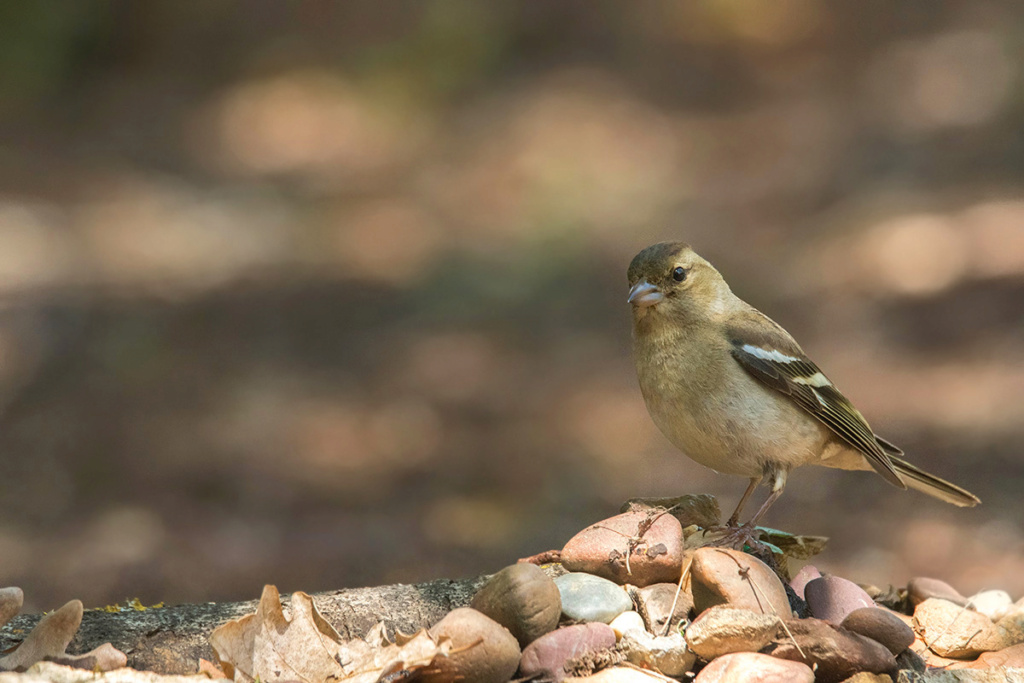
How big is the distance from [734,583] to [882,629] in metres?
0.40

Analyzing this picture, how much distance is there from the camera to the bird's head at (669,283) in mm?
3654

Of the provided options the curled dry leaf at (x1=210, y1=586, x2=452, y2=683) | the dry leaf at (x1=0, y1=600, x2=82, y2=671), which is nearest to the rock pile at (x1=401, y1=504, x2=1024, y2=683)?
the curled dry leaf at (x1=210, y1=586, x2=452, y2=683)

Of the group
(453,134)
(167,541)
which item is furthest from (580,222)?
(167,541)

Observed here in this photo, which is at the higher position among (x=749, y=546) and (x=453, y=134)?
(x=453, y=134)

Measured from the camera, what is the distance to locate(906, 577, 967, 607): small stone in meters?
3.43

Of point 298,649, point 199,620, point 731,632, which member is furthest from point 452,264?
point 731,632

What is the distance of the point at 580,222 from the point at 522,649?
8.58 m

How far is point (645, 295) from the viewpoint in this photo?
3629 millimetres

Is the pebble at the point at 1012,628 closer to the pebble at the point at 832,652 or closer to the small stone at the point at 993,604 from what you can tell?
the small stone at the point at 993,604

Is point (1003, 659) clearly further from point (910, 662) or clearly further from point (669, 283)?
point (669, 283)

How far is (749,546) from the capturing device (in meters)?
3.28

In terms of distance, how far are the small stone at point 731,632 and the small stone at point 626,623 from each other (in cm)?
21

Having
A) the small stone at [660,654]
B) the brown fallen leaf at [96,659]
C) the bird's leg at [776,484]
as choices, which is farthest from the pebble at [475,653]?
the bird's leg at [776,484]

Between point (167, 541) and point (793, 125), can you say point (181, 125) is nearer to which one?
point (167, 541)
